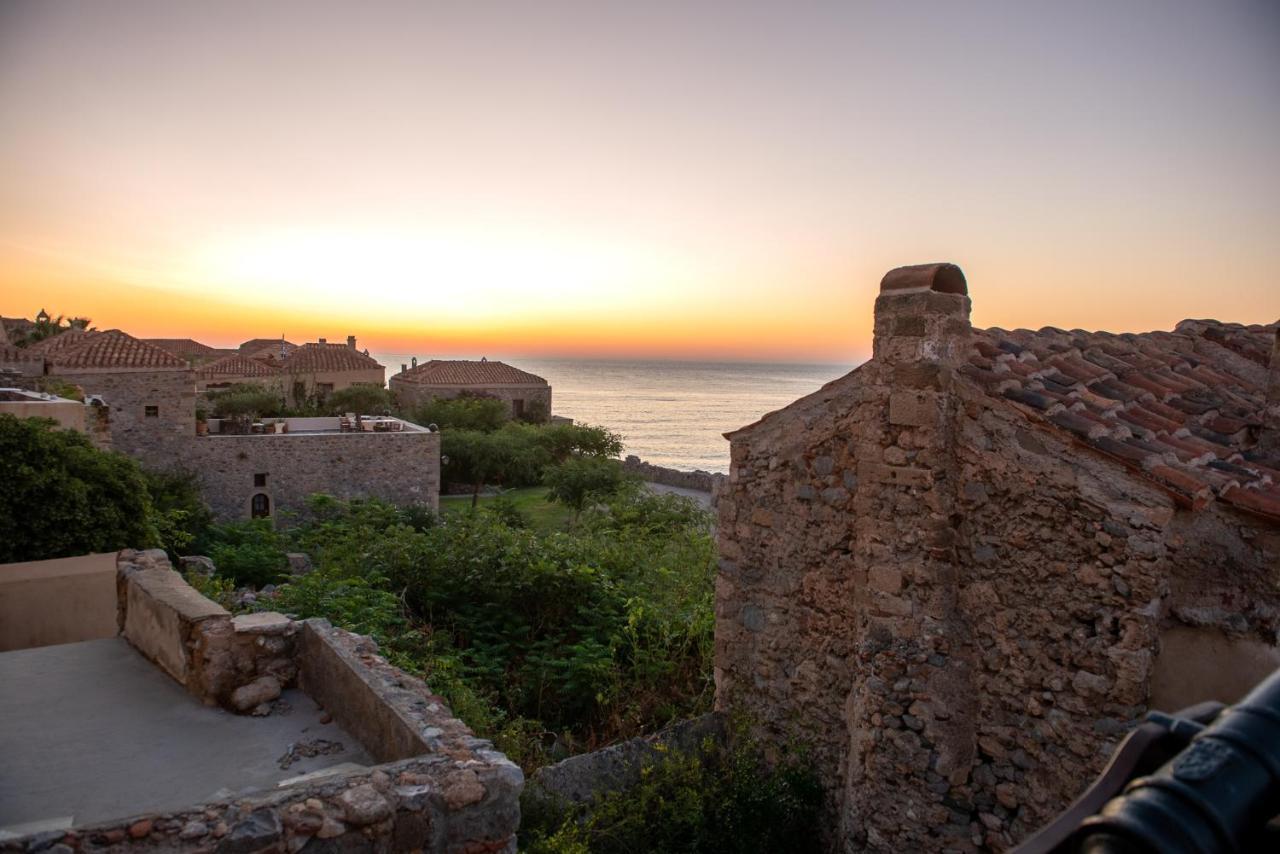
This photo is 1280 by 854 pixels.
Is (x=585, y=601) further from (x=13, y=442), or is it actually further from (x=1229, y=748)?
(x=1229, y=748)

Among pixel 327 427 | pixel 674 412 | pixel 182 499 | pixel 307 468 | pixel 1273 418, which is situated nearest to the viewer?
pixel 1273 418

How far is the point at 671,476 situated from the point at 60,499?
83.7ft

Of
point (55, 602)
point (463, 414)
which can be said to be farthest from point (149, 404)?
point (55, 602)

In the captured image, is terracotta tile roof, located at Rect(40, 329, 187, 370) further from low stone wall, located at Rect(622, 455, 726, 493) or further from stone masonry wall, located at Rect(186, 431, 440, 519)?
low stone wall, located at Rect(622, 455, 726, 493)

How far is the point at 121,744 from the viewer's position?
491 centimetres

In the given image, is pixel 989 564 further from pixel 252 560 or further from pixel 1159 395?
pixel 252 560

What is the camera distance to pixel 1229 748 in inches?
49.3

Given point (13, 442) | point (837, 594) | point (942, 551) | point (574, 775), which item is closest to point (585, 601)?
point (574, 775)

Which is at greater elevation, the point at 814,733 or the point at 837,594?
the point at 837,594

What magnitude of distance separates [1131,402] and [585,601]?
702cm

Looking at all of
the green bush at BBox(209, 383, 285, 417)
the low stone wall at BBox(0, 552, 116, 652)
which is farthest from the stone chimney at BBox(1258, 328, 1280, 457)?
the green bush at BBox(209, 383, 285, 417)

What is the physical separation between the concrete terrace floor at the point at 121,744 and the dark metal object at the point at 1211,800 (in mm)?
3985

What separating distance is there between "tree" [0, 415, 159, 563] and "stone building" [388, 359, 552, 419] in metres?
36.9

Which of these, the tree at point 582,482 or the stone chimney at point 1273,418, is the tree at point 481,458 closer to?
the tree at point 582,482
